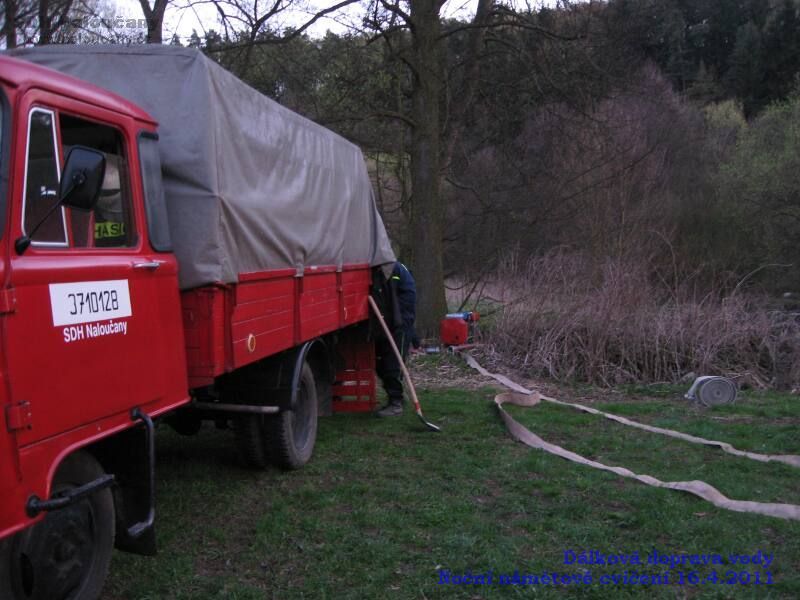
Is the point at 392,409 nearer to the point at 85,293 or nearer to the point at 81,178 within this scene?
the point at 85,293

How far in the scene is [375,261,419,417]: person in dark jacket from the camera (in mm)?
8312

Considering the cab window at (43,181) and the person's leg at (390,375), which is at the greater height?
the cab window at (43,181)

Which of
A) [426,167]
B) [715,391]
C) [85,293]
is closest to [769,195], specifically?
[426,167]

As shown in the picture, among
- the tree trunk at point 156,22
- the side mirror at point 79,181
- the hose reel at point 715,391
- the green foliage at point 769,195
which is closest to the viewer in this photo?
the side mirror at point 79,181

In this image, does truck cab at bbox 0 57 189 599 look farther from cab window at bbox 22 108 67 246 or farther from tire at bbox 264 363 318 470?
tire at bbox 264 363 318 470

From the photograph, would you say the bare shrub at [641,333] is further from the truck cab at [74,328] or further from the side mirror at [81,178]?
the side mirror at [81,178]

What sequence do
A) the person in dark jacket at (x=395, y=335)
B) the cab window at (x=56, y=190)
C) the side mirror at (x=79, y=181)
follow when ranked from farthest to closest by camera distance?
the person in dark jacket at (x=395, y=335) < the cab window at (x=56, y=190) < the side mirror at (x=79, y=181)

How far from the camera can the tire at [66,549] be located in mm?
3137

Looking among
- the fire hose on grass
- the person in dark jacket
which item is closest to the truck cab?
the fire hose on grass

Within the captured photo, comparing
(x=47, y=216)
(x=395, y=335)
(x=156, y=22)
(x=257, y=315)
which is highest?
(x=156, y=22)

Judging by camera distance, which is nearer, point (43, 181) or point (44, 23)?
point (43, 181)

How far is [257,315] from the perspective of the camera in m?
5.02

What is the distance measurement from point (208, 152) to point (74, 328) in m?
1.60

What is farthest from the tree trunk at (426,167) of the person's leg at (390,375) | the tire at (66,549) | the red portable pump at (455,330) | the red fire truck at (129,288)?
the tire at (66,549)
